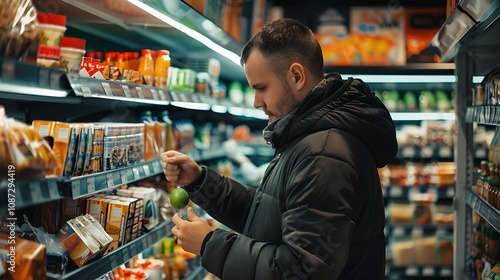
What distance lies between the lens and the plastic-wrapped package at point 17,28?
1279 mm

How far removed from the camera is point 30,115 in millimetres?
2113

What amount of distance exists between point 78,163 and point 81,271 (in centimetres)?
36

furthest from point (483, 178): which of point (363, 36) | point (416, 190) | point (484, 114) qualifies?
point (363, 36)

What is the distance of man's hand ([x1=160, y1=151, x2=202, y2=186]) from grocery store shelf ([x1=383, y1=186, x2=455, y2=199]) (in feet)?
12.3

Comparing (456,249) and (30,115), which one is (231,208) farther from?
(456,249)

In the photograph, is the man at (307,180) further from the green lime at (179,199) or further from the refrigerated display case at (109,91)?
the refrigerated display case at (109,91)

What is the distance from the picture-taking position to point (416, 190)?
18.2 ft

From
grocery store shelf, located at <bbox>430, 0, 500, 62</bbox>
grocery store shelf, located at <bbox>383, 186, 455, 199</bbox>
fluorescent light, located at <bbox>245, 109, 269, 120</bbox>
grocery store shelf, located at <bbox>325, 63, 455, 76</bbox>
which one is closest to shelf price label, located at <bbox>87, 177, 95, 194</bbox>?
grocery store shelf, located at <bbox>430, 0, 500, 62</bbox>

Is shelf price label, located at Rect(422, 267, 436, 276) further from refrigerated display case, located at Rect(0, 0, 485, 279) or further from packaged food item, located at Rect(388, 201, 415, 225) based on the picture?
refrigerated display case, located at Rect(0, 0, 485, 279)

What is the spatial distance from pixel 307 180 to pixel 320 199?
0.23ft

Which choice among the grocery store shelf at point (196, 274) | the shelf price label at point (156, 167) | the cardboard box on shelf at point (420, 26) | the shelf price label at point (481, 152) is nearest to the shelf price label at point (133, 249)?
the shelf price label at point (156, 167)

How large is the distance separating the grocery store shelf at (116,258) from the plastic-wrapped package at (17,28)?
646 millimetres

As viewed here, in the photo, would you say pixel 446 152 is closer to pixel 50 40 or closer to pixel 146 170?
pixel 146 170

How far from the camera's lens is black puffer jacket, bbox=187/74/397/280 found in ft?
5.28
